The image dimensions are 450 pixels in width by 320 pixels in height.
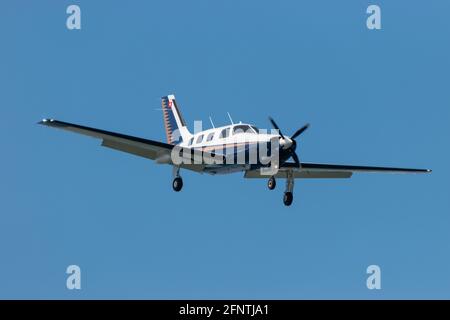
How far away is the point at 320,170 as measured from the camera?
51156mm

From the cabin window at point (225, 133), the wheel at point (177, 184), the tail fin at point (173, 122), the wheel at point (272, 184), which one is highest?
the tail fin at point (173, 122)

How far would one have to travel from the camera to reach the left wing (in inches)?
1973

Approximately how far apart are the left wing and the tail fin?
15.1ft

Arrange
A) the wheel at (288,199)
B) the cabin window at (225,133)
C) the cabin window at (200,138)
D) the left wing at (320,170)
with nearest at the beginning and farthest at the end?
the cabin window at (225,133) → the wheel at (288,199) → the cabin window at (200,138) → the left wing at (320,170)

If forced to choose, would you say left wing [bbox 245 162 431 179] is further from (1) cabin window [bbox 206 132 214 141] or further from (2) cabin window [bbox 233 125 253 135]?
(2) cabin window [bbox 233 125 253 135]

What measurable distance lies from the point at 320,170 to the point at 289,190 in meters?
3.03

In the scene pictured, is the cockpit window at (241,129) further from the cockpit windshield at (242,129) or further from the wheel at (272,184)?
the wheel at (272,184)

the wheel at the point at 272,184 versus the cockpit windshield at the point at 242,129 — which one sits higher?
the cockpit windshield at the point at 242,129

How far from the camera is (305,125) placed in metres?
45.4

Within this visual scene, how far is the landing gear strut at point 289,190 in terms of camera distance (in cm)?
4853

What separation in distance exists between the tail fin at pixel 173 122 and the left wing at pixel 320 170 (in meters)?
4.59

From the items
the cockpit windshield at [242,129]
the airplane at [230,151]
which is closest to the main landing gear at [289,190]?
the airplane at [230,151]

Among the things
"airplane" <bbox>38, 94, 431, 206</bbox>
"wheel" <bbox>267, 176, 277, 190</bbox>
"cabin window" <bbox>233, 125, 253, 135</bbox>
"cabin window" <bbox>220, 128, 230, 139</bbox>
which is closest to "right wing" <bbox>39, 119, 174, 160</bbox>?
"airplane" <bbox>38, 94, 431, 206</bbox>
